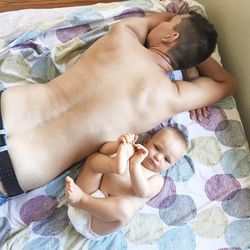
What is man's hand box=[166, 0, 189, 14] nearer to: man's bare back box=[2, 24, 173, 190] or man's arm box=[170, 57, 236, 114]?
man's arm box=[170, 57, 236, 114]

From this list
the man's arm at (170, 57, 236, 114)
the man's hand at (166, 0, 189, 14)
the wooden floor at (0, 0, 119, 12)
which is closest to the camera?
the man's arm at (170, 57, 236, 114)

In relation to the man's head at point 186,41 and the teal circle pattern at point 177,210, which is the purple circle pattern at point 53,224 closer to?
the teal circle pattern at point 177,210

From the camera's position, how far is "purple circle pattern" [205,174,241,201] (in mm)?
1312

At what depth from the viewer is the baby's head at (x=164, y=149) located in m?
1.27

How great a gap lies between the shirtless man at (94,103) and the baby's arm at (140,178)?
135 mm

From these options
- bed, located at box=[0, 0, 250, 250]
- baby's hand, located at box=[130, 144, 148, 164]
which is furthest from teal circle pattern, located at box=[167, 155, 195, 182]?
baby's hand, located at box=[130, 144, 148, 164]

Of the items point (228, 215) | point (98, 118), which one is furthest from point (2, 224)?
point (228, 215)

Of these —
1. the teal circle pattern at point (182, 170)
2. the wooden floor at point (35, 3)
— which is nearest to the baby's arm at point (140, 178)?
the teal circle pattern at point (182, 170)

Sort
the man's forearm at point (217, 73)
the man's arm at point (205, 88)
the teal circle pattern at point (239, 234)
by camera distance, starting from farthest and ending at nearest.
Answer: the man's forearm at point (217, 73)
the man's arm at point (205, 88)
the teal circle pattern at point (239, 234)

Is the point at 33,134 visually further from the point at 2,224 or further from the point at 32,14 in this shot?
the point at 32,14

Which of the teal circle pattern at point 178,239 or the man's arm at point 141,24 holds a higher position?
the man's arm at point 141,24

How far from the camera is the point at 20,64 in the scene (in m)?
1.43

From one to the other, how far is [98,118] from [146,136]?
7.6 inches

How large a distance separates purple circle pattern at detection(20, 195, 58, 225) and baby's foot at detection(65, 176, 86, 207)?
0.38 ft
